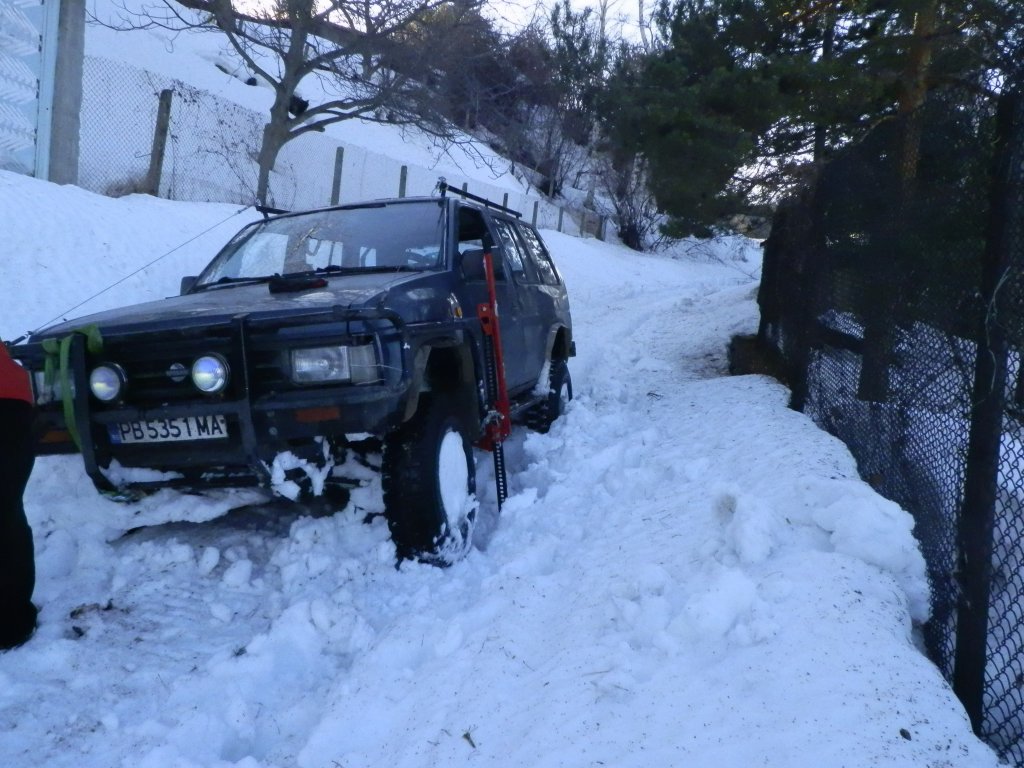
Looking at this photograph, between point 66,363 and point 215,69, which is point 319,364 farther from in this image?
point 215,69

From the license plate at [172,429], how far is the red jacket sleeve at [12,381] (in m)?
0.40

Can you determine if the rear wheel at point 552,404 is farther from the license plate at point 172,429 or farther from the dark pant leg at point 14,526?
Answer: the dark pant leg at point 14,526

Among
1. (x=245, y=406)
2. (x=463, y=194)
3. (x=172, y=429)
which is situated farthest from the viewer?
(x=463, y=194)

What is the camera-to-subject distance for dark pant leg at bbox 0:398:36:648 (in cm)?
309

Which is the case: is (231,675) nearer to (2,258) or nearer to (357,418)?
(357,418)

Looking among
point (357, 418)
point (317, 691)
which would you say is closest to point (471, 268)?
point (357, 418)

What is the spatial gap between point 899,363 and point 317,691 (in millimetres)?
2980

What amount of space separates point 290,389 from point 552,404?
334cm

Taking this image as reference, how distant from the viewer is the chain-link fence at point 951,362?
271 cm

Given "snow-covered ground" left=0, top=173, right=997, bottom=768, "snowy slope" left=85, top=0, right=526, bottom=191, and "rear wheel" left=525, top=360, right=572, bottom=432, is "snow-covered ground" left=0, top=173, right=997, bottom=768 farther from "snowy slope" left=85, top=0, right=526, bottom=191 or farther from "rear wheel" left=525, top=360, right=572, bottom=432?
"snowy slope" left=85, top=0, right=526, bottom=191

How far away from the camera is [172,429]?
11.2ft

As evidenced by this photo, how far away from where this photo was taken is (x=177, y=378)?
341 cm

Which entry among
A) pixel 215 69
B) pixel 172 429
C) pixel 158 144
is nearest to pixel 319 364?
pixel 172 429

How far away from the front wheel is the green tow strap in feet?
4.30
